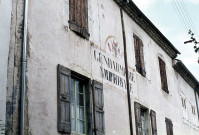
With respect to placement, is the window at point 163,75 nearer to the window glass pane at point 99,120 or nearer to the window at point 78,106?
the window glass pane at point 99,120

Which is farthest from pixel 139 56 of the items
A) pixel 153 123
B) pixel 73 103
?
pixel 73 103

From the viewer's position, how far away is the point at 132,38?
1212cm

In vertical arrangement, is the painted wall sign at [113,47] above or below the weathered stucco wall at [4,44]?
above

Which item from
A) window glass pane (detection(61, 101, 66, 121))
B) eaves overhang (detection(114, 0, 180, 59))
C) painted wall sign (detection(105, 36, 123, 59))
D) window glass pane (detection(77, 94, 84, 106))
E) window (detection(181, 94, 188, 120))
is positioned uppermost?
eaves overhang (detection(114, 0, 180, 59))

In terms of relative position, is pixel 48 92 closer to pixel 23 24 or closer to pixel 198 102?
pixel 23 24

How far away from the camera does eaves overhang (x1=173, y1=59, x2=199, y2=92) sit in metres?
17.4

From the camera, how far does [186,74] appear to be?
63.2 feet

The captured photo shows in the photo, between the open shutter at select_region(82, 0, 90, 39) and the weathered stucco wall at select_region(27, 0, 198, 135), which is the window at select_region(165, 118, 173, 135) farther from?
the open shutter at select_region(82, 0, 90, 39)

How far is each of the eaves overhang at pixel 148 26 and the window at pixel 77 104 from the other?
163 inches

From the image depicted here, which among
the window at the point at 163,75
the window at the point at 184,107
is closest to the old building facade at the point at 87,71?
the window at the point at 163,75

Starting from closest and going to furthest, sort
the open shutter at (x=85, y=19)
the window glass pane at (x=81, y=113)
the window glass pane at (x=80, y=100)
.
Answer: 1. the window glass pane at (x=81, y=113)
2. the window glass pane at (x=80, y=100)
3. the open shutter at (x=85, y=19)

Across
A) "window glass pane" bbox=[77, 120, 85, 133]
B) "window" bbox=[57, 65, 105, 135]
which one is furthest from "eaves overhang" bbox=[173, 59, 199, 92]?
"window glass pane" bbox=[77, 120, 85, 133]

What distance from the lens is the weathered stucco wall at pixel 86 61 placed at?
22.1 ft

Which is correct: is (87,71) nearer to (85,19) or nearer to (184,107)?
(85,19)
